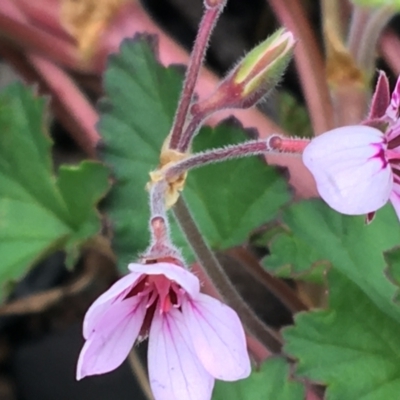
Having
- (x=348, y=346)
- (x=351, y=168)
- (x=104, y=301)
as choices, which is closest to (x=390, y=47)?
(x=348, y=346)

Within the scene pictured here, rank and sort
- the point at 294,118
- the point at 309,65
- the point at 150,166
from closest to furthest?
1. the point at 150,166
2. the point at 309,65
3. the point at 294,118

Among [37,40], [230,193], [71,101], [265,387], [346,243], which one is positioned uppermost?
[37,40]

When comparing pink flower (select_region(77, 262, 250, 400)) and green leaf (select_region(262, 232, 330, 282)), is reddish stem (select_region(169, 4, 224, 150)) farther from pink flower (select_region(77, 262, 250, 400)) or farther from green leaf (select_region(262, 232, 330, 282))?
green leaf (select_region(262, 232, 330, 282))

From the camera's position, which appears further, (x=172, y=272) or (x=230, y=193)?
(x=230, y=193)

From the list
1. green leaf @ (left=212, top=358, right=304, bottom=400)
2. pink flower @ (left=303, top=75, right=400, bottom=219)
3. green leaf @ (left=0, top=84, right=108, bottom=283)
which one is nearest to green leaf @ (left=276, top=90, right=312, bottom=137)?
green leaf @ (left=0, top=84, right=108, bottom=283)

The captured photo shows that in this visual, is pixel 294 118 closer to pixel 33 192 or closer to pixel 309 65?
pixel 309 65

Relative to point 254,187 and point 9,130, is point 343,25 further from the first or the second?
point 9,130

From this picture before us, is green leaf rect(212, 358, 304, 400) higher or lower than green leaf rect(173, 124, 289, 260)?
lower
